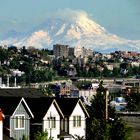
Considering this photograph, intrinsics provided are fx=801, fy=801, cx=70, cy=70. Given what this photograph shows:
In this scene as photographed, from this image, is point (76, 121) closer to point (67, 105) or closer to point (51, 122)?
point (67, 105)

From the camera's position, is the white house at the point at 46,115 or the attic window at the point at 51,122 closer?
the white house at the point at 46,115

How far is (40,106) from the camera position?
137 feet

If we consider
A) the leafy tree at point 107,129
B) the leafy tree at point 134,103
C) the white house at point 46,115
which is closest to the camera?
the leafy tree at point 107,129

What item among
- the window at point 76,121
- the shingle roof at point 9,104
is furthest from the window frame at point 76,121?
the shingle roof at point 9,104

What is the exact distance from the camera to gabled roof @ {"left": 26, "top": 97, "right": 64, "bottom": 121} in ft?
135

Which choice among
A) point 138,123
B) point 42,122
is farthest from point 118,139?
point 138,123

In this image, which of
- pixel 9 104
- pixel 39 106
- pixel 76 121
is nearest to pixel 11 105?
pixel 9 104

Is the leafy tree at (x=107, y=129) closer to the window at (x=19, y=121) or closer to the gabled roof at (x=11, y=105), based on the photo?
the gabled roof at (x=11, y=105)

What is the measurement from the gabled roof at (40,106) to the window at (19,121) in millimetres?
1111

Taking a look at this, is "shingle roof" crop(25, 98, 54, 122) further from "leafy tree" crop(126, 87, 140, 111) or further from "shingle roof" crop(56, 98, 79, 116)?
"leafy tree" crop(126, 87, 140, 111)


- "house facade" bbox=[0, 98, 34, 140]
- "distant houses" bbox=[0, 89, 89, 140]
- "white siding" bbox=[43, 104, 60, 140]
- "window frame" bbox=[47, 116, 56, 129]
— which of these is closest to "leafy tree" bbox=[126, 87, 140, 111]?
"distant houses" bbox=[0, 89, 89, 140]

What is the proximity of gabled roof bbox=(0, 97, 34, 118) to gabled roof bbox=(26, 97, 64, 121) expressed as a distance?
870 mm

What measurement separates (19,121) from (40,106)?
79.5 inches

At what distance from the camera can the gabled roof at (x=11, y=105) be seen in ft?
130
